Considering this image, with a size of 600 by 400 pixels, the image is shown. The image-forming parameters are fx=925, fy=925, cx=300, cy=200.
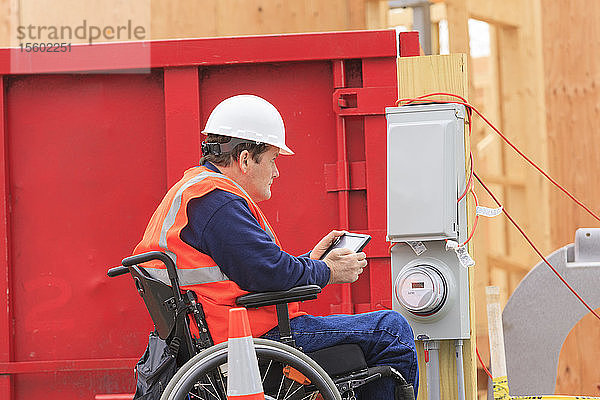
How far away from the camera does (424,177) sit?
10.9 feet

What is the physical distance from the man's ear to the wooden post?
0.72 m

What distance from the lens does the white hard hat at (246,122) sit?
3154 mm

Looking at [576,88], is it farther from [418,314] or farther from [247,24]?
[418,314]

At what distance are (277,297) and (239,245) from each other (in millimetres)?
202

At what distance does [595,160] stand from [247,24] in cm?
256

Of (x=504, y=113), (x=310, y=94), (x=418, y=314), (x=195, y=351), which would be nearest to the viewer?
(x=195, y=351)

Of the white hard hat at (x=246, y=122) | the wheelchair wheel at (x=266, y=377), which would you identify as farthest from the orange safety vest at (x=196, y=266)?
the white hard hat at (x=246, y=122)

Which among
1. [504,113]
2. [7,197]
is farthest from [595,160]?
[7,197]

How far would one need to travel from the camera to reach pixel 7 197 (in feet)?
13.2

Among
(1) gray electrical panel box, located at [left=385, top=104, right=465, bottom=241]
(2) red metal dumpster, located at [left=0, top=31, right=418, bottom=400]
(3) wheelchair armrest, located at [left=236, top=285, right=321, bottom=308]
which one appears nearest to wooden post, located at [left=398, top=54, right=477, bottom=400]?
(1) gray electrical panel box, located at [left=385, top=104, right=465, bottom=241]

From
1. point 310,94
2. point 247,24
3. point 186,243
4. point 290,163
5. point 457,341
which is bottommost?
point 457,341

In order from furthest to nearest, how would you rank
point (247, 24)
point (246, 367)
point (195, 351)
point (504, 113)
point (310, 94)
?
1. point (504, 113)
2. point (247, 24)
3. point (310, 94)
4. point (195, 351)
5. point (246, 367)

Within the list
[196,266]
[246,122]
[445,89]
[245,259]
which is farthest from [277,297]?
[445,89]

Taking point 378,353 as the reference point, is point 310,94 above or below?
above
